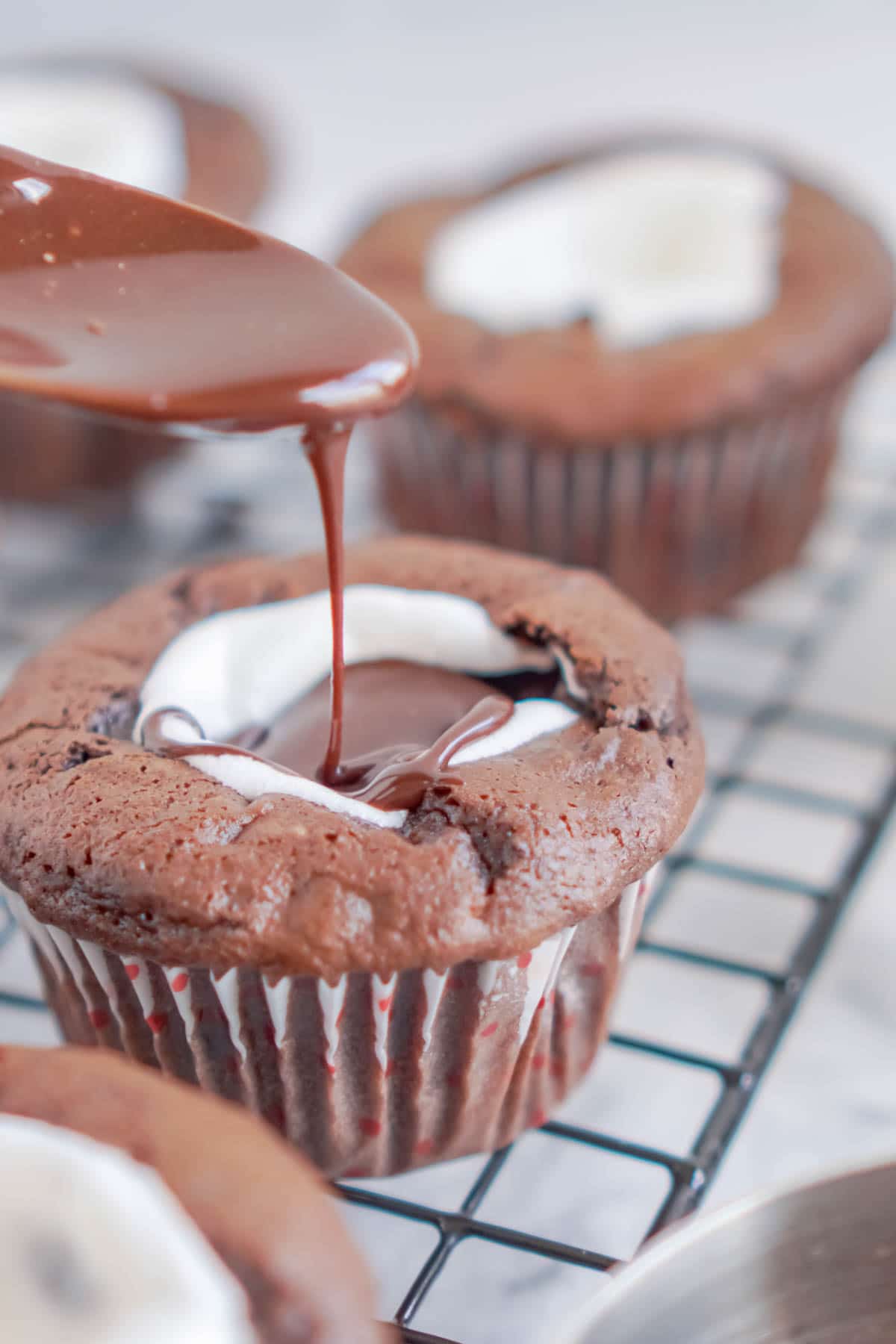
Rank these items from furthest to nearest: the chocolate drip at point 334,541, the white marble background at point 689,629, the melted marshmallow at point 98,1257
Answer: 1. the white marble background at point 689,629
2. the chocolate drip at point 334,541
3. the melted marshmallow at point 98,1257

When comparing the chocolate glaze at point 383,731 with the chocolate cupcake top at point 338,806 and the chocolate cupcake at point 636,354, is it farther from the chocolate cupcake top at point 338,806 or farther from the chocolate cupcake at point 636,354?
the chocolate cupcake at point 636,354

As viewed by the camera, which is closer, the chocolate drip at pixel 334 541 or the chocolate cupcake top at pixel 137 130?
the chocolate drip at pixel 334 541

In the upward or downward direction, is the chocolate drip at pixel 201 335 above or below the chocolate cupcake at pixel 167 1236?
above

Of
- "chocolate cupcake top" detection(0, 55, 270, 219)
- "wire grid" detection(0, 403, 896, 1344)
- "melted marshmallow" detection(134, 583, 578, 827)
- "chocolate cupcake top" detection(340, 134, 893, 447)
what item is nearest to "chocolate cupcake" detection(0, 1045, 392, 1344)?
"wire grid" detection(0, 403, 896, 1344)

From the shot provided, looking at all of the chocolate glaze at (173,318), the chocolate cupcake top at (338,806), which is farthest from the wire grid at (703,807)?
the chocolate glaze at (173,318)

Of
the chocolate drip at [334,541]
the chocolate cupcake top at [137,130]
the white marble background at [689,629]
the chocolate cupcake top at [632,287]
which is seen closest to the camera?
the chocolate drip at [334,541]

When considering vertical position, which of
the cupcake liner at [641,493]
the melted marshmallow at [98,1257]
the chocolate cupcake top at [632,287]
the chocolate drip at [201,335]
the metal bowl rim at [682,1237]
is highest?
the chocolate cupcake top at [632,287]
